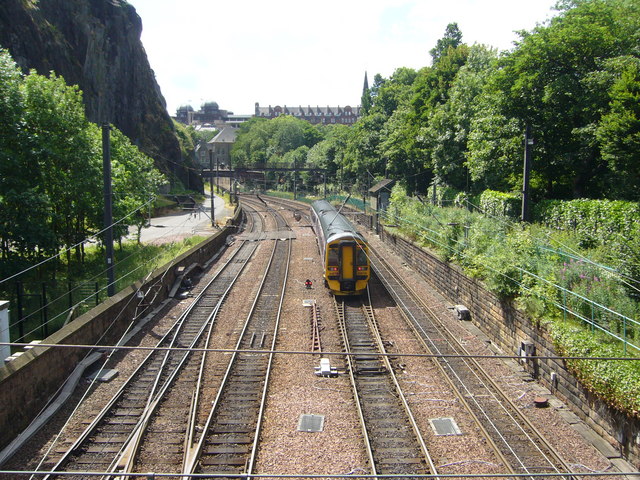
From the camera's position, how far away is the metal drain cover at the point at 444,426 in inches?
379

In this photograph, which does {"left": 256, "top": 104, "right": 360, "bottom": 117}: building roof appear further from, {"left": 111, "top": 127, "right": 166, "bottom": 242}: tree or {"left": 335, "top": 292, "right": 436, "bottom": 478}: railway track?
{"left": 335, "top": 292, "right": 436, "bottom": 478}: railway track

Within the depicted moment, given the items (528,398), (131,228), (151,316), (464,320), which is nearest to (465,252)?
(464,320)

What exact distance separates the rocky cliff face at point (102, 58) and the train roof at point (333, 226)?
2705 centimetres

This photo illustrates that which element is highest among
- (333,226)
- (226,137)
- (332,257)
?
(226,137)

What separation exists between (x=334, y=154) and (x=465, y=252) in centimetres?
5784

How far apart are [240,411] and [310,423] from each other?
1.51 metres

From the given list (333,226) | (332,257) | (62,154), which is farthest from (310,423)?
(62,154)

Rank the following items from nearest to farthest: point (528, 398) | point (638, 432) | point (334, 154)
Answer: point (638, 432), point (528, 398), point (334, 154)

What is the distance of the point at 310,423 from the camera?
9984 millimetres

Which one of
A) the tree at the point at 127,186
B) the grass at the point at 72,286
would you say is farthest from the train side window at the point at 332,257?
the tree at the point at 127,186

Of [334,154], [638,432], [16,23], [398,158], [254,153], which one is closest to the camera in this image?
[638,432]

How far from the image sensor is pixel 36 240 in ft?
56.9

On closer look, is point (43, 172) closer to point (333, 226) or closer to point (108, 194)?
point (108, 194)

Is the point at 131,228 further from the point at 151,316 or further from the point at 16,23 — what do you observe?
the point at 151,316
